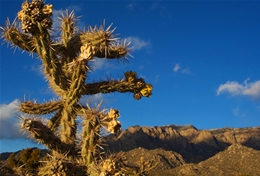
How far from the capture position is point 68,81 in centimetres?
502

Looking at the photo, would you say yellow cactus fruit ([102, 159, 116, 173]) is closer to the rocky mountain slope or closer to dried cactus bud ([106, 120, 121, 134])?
dried cactus bud ([106, 120, 121, 134])

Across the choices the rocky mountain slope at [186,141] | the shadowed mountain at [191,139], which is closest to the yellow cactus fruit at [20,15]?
the rocky mountain slope at [186,141]

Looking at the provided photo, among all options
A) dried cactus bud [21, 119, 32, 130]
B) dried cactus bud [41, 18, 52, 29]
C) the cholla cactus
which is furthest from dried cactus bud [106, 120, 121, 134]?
dried cactus bud [41, 18, 52, 29]

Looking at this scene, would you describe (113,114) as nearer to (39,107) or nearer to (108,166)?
(108,166)

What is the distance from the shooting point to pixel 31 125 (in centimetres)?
425

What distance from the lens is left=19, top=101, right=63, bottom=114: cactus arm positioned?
5.28 metres

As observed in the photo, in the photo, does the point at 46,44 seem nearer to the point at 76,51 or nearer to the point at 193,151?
the point at 76,51

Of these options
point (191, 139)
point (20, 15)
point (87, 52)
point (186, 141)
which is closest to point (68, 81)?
point (87, 52)

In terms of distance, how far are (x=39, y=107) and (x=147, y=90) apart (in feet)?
5.62

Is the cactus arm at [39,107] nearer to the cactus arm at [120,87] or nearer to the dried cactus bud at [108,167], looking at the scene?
the cactus arm at [120,87]

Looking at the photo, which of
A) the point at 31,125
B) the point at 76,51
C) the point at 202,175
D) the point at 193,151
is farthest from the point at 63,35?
the point at 193,151

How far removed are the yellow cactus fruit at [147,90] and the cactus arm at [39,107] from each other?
1.32 meters

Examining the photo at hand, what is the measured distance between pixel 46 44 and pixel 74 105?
0.96 metres

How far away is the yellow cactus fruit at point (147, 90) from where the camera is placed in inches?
220
